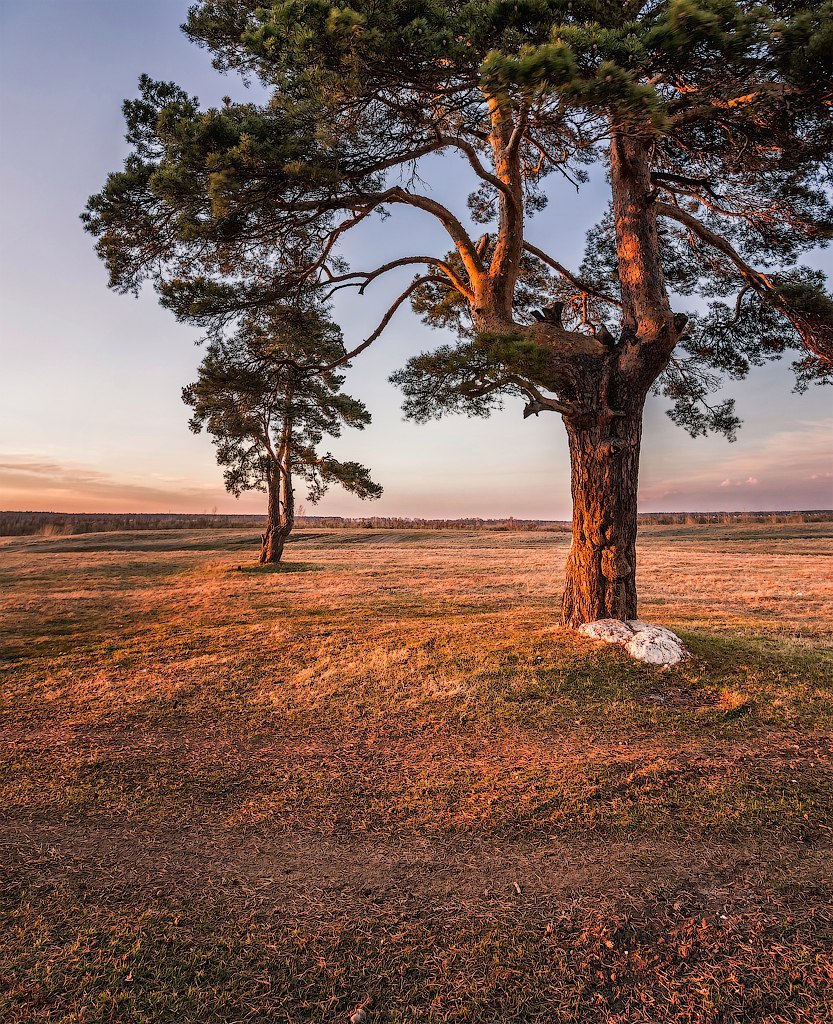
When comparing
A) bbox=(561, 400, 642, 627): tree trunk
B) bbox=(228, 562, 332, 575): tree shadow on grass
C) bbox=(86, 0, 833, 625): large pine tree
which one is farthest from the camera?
bbox=(228, 562, 332, 575): tree shadow on grass

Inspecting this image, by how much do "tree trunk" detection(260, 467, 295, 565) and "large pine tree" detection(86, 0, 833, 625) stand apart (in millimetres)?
12034

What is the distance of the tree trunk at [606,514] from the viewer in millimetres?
8117

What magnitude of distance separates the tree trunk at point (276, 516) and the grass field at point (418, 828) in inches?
483

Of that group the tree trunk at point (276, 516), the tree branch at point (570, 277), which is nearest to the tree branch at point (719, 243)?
the tree branch at point (570, 277)

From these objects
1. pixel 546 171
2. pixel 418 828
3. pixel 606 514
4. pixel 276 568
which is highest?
pixel 546 171

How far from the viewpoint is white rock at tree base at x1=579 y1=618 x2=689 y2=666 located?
7.23 metres

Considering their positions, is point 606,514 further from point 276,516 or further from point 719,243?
point 276,516

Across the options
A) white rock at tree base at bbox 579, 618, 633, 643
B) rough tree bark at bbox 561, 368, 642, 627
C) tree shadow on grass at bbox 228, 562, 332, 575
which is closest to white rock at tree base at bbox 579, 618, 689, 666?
white rock at tree base at bbox 579, 618, 633, 643

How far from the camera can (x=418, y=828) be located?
4.15 meters

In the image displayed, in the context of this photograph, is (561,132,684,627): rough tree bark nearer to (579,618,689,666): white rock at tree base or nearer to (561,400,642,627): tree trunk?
(561,400,642,627): tree trunk

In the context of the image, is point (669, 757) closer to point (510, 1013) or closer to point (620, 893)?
point (620, 893)

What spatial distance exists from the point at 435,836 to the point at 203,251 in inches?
365

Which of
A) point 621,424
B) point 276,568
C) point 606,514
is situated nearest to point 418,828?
point 606,514

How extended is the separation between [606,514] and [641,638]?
1.83 meters
